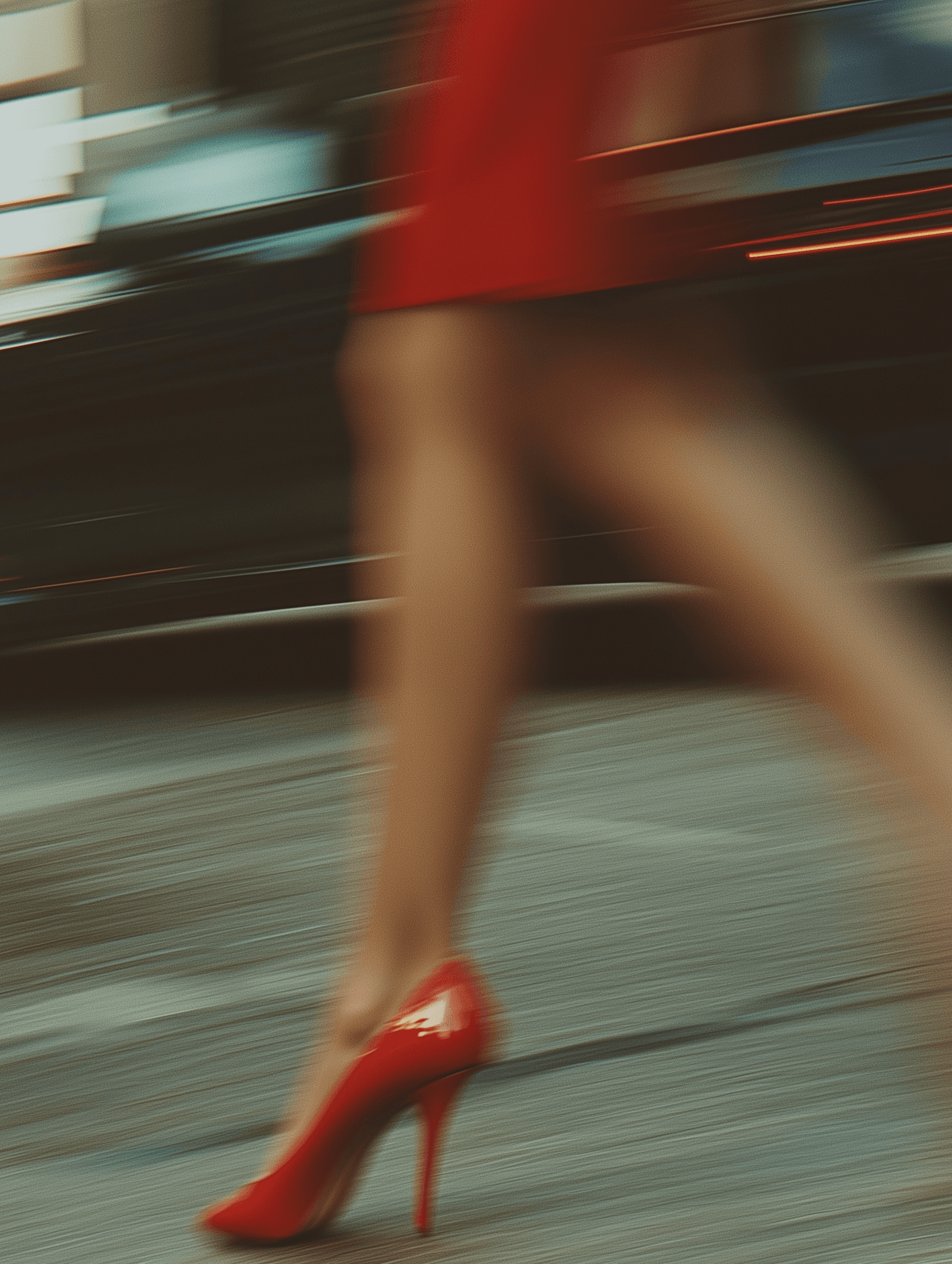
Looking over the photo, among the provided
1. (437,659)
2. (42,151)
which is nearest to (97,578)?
(42,151)

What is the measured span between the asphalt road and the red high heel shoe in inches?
1.6

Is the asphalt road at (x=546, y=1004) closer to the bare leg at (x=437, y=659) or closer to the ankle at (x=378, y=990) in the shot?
the bare leg at (x=437, y=659)

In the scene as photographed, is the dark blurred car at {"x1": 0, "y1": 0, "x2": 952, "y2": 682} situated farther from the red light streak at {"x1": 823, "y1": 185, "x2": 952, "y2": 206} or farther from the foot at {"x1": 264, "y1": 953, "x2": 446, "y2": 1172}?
the foot at {"x1": 264, "y1": 953, "x2": 446, "y2": 1172}

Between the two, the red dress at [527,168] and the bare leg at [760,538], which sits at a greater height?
the red dress at [527,168]

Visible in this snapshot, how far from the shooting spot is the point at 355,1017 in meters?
1.89

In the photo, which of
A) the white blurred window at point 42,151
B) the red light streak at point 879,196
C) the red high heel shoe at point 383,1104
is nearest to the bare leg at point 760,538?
the red high heel shoe at point 383,1104

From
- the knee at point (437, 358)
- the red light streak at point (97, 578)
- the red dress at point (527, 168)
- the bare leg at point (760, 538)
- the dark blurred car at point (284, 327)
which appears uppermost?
the red dress at point (527, 168)

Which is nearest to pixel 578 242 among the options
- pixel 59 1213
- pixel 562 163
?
pixel 562 163

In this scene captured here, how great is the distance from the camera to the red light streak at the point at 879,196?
13.6 ft

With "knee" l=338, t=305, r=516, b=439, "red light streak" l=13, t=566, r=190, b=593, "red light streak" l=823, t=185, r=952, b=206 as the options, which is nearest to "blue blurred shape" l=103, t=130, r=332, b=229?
"red light streak" l=13, t=566, r=190, b=593

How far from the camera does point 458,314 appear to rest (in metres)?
1.84

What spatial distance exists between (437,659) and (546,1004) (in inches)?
35.4

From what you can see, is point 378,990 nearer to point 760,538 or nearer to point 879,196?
point 760,538

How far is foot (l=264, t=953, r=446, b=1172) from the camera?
189cm
